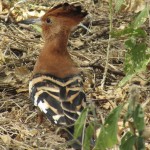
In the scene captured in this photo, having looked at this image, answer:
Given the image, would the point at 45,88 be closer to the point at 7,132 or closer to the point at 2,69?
the point at 7,132

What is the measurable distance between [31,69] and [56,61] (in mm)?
826

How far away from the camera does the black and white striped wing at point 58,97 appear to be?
420 centimetres

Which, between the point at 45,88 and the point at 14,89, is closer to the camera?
the point at 45,88

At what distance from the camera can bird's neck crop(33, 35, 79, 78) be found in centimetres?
488

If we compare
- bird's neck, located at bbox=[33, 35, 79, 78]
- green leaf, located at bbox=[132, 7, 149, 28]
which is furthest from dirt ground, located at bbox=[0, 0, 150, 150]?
green leaf, located at bbox=[132, 7, 149, 28]

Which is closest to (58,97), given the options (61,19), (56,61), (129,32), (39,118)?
(39,118)

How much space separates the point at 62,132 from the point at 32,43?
1.86m

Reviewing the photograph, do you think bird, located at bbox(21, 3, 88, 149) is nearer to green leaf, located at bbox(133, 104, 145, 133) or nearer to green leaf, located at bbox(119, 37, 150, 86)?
green leaf, located at bbox(119, 37, 150, 86)

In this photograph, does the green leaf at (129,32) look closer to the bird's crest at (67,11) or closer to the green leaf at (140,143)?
the green leaf at (140,143)

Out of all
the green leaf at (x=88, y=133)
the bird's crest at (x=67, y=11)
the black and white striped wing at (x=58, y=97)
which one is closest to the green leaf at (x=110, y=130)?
the green leaf at (x=88, y=133)

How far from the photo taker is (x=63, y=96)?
4391 millimetres

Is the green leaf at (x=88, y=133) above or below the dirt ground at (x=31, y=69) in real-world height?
above

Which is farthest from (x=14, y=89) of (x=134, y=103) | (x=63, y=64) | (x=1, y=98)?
(x=134, y=103)

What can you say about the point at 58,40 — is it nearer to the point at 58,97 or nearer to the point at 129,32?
the point at 58,97
